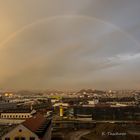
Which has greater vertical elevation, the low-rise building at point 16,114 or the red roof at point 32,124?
the red roof at point 32,124

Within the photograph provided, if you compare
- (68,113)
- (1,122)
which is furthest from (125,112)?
(1,122)

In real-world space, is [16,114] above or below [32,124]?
below

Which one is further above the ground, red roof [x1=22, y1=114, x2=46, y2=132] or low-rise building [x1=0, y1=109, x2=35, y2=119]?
red roof [x1=22, y1=114, x2=46, y2=132]

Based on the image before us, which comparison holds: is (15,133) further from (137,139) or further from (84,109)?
(84,109)

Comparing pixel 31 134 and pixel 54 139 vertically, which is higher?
pixel 31 134

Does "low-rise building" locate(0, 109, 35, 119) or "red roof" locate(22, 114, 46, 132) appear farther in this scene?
"low-rise building" locate(0, 109, 35, 119)

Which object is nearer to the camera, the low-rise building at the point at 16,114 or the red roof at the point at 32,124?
the red roof at the point at 32,124

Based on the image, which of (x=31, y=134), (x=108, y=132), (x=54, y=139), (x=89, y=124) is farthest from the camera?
(x=89, y=124)

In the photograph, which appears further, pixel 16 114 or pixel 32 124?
pixel 16 114

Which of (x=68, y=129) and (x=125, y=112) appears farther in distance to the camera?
(x=125, y=112)

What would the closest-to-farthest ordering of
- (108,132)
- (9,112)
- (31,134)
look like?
(31,134) → (108,132) → (9,112)
